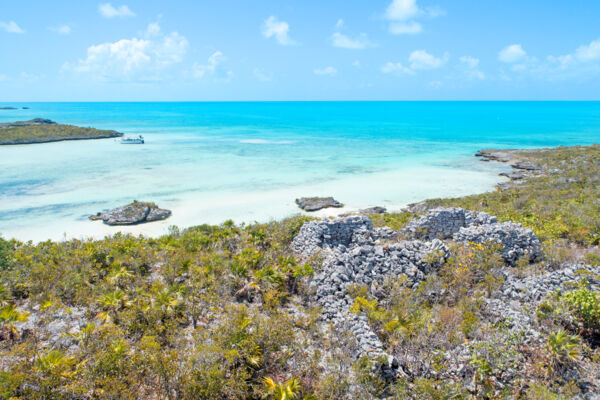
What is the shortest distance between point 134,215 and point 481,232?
2164cm

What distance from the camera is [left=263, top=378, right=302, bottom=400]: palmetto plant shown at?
687 cm

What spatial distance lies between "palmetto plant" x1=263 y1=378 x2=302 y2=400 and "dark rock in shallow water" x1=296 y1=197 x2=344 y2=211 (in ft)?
65.5

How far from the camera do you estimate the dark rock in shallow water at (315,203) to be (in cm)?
2726

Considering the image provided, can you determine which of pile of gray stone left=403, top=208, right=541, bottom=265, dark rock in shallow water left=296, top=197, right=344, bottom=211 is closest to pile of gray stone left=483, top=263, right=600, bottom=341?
pile of gray stone left=403, top=208, right=541, bottom=265

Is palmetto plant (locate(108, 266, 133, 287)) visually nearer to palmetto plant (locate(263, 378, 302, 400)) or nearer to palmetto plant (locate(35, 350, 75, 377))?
palmetto plant (locate(35, 350, 75, 377))

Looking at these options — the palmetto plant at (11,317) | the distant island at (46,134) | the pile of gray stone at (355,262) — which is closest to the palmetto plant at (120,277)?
the palmetto plant at (11,317)

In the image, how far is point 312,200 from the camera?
93.0 feet

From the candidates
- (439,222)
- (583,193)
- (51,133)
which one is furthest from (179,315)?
(51,133)

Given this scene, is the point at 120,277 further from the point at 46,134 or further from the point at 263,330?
the point at 46,134

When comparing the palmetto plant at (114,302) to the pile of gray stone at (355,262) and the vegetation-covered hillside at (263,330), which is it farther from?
the pile of gray stone at (355,262)

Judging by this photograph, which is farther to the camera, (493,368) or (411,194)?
(411,194)

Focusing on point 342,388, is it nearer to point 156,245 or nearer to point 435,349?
point 435,349

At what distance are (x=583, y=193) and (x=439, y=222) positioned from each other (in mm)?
14283

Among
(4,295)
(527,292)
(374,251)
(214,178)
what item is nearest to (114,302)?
(4,295)
